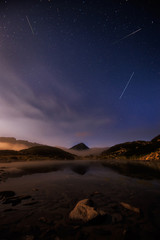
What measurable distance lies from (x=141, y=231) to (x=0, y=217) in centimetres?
834

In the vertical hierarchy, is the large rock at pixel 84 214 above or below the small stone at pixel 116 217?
above

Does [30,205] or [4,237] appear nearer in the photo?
[4,237]

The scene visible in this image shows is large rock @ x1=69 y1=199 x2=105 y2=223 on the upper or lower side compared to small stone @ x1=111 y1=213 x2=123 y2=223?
upper

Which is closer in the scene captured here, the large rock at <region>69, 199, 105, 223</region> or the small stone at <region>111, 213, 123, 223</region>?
the large rock at <region>69, 199, 105, 223</region>

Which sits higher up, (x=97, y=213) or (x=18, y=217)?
(x=97, y=213)

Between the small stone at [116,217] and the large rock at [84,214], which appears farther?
the small stone at [116,217]

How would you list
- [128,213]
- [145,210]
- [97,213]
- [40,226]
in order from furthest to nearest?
[145,210] → [128,213] → [97,213] → [40,226]

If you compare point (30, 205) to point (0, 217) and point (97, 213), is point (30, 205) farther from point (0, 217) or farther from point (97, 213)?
point (97, 213)

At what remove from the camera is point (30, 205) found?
29.5 feet

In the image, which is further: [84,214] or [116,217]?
[116,217]

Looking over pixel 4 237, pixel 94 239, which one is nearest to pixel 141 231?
pixel 94 239

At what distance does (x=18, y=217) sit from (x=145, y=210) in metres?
8.88

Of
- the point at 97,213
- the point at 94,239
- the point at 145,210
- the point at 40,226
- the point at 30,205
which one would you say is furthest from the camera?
the point at 30,205

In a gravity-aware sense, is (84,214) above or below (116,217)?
above
